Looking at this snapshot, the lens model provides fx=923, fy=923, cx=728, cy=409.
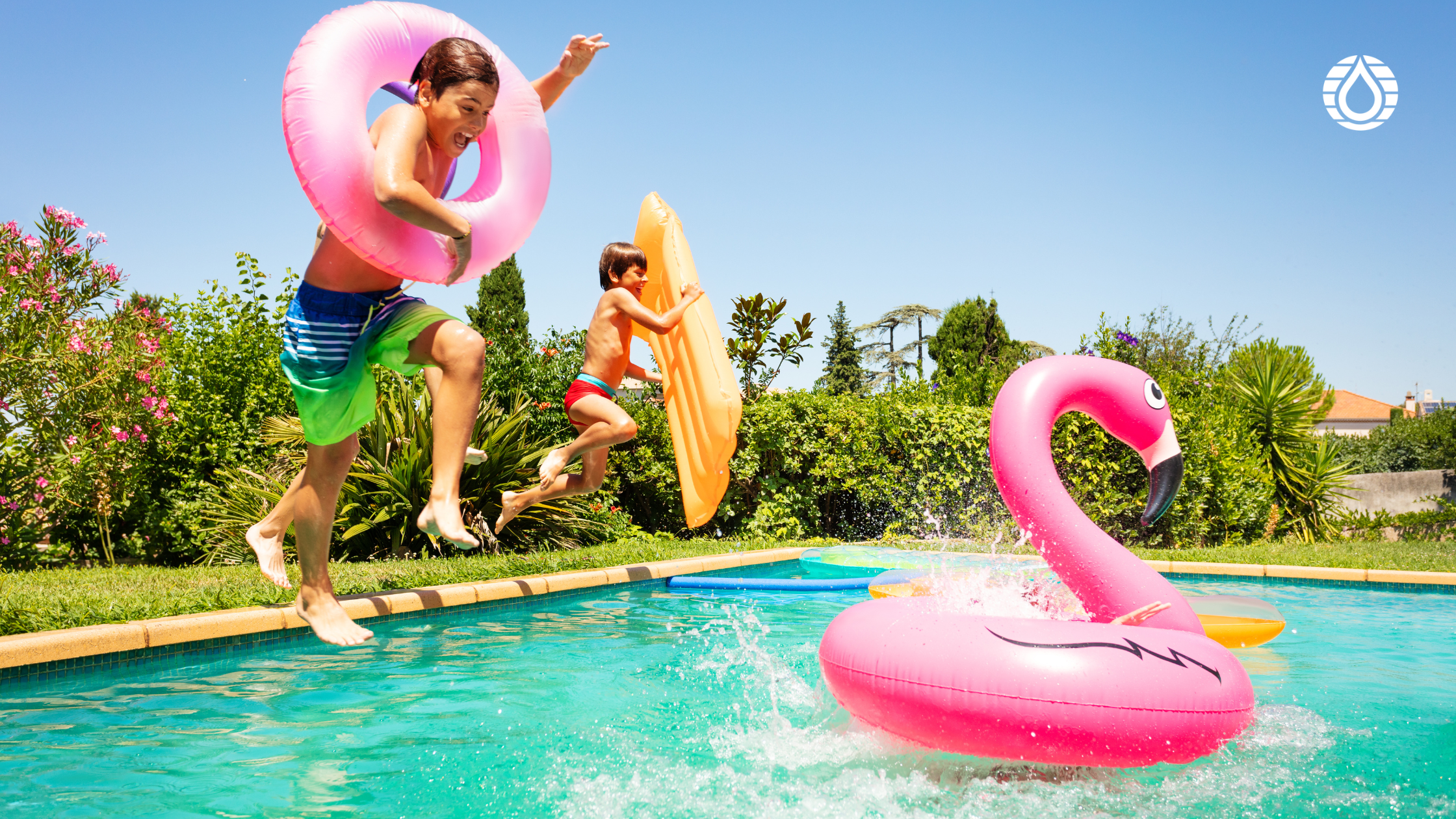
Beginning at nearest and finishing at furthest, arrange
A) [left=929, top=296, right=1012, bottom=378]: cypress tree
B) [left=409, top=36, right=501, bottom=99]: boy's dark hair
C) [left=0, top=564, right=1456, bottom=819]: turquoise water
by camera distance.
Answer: [left=0, top=564, right=1456, bottom=819]: turquoise water < [left=409, top=36, right=501, bottom=99]: boy's dark hair < [left=929, top=296, right=1012, bottom=378]: cypress tree

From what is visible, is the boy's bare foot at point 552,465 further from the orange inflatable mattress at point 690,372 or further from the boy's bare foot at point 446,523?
the boy's bare foot at point 446,523

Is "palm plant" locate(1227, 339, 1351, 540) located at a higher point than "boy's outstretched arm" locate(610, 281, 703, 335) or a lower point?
lower

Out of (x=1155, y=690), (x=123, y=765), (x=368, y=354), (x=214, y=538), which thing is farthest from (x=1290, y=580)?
(x=214, y=538)

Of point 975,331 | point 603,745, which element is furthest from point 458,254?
point 975,331

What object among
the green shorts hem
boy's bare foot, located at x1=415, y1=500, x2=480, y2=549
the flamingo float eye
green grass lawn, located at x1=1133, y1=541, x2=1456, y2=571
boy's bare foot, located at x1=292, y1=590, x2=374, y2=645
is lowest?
green grass lawn, located at x1=1133, y1=541, x2=1456, y2=571

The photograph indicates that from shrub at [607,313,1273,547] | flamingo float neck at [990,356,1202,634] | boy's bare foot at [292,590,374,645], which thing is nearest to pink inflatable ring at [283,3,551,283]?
boy's bare foot at [292,590,374,645]

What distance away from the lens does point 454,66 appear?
309 cm

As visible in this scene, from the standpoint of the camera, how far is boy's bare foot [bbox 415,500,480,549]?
9.75ft

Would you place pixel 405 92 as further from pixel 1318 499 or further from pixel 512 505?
pixel 1318 499

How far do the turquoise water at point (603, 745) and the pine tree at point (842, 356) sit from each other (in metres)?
39.2

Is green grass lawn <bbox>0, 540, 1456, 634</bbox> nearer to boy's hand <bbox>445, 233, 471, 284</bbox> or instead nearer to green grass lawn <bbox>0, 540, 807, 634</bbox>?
green grass lawn <bbox>0, 540, 807, 634</bbox>

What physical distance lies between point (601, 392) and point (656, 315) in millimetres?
712

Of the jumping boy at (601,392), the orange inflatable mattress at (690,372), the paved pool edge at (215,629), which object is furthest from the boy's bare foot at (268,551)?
the orange inflatable mattress at (690,372)

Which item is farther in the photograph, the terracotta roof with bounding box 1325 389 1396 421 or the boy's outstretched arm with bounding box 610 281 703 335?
the terracotta roof with bounding box 1325 389 1396 421
